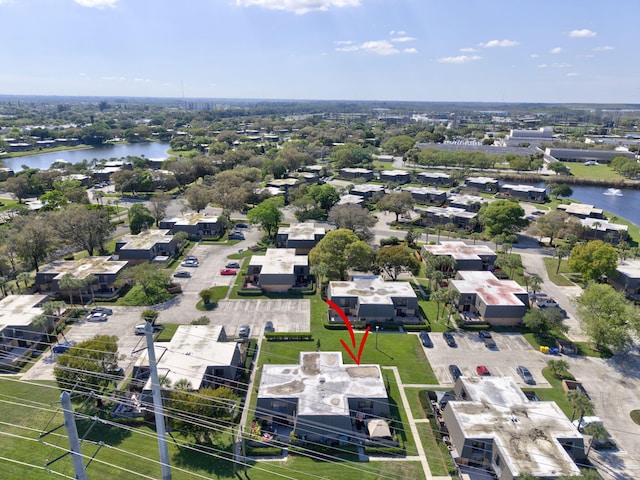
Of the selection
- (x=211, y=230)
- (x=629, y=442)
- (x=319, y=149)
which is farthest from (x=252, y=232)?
(x=319, y=149)

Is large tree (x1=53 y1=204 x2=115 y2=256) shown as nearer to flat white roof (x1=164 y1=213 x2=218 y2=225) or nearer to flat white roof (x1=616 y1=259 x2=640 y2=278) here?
flat white roof (x1=164 y1=213 x2=218 y2=225)

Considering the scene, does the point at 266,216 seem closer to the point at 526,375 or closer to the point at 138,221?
the point at 138,221

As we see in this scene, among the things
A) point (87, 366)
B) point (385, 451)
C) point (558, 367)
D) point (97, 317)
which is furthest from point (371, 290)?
point (97, 317)

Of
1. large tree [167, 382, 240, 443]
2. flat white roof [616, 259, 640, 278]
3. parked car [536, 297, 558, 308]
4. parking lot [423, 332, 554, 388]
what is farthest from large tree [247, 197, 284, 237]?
flat white roof [616, 259, 640, 278]

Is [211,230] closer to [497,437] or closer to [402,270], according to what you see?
[402,270]

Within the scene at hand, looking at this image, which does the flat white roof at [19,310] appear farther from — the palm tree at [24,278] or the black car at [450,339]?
the black car at [450,339]

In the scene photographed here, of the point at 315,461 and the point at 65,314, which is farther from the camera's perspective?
the point at 65,314

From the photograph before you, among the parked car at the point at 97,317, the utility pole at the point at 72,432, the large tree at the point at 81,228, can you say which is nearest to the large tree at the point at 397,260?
the parked car at the point at 97,317
